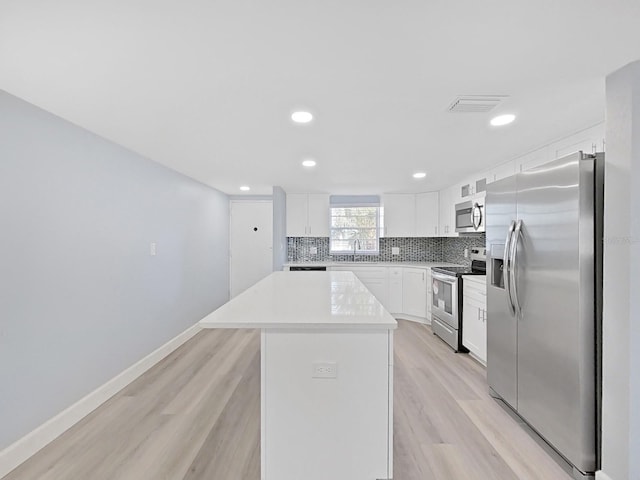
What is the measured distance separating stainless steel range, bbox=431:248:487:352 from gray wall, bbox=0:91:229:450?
3294 millimetres

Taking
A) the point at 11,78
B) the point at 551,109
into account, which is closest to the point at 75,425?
the point at 11,78

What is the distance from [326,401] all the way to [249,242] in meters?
4.56

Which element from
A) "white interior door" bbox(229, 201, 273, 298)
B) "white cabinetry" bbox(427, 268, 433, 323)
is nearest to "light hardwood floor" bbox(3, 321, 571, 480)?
"white cabinetry" bbox(427, 268, 433, 323)

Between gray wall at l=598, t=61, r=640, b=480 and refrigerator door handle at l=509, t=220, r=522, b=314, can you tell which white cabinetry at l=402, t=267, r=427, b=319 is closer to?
refrigerator door handle at l=509, t=220, r=522, b=314

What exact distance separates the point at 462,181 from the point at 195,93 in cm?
356

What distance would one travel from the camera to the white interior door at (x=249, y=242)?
19.0 feet

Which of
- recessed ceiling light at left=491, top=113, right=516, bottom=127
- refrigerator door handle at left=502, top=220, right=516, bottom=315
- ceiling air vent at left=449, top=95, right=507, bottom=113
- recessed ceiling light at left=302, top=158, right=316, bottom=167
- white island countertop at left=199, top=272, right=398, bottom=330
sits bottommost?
white island countertop at left=199, top=272, right=398, bottom=330

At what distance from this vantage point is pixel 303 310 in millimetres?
1721

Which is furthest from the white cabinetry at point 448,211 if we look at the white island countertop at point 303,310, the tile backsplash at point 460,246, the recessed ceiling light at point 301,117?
the recessed ceiling light at point 301,117

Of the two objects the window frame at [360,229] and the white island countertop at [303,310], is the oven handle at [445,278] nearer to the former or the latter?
the window frame at [360,229]

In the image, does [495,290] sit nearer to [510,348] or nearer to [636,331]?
[510,348]

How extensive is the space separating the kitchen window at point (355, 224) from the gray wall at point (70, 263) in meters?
2.75

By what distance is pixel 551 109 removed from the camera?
6.40 ft

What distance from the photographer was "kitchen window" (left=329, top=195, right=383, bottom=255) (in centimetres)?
543
